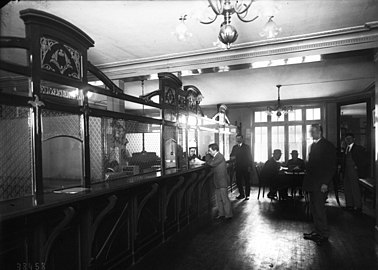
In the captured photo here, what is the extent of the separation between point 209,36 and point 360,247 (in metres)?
3.74

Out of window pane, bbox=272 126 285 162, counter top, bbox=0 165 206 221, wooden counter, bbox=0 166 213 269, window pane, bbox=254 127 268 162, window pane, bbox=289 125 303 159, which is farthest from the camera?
window pane, bbox=254 127 268 162

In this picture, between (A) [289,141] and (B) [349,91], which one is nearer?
(B) [349,91]

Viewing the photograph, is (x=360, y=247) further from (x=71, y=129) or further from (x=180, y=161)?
(x=71, y=129)

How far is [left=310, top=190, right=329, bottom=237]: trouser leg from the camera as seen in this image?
157 inches

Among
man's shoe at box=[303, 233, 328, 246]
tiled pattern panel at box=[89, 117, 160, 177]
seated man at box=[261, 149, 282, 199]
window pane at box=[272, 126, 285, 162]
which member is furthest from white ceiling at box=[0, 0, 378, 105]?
window pane at box=[272, 126, 285, 162]

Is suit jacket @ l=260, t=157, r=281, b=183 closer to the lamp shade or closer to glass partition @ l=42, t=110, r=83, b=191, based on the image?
glass partition @ l=42, t=110, r=83, b=191

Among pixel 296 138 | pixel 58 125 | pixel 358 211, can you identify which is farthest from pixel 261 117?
pixel 58 125

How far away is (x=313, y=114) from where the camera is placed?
388 inches

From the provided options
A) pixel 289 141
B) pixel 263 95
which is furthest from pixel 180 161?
pixel 289 141

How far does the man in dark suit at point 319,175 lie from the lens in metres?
3.97

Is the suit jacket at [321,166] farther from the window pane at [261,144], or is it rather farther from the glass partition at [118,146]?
the window pane at [261,144]

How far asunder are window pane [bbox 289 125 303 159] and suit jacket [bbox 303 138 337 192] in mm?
6266

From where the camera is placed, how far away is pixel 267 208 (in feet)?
20.4

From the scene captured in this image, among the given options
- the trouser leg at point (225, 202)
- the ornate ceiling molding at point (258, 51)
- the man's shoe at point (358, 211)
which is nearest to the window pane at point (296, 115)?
the man's shoe at point (358, 211)
